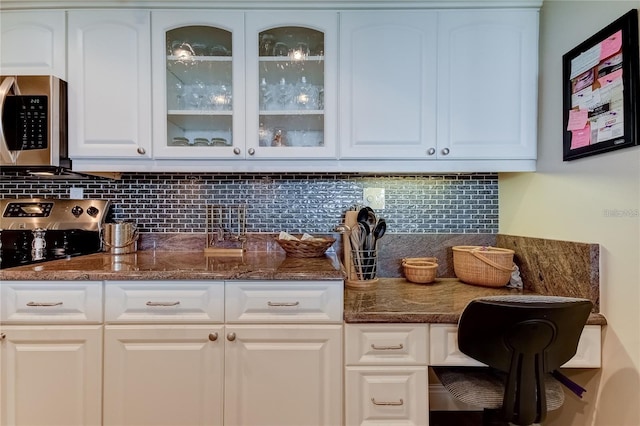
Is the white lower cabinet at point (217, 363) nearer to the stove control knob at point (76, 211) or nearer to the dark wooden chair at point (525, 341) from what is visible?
the dark wooden chair at point (525, 341)

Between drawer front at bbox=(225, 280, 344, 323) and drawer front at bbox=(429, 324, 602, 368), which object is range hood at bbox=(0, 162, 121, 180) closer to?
drawer front at bbox=(225, 280, 344, 323)

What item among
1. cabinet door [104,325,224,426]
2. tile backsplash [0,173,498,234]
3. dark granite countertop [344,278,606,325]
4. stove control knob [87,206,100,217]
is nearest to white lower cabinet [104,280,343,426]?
cabinet door [104,325,224,426]

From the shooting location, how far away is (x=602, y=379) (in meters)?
1.14

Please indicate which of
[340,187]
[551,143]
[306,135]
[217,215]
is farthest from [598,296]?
[217,215]

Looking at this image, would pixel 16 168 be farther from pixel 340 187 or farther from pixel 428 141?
pixel 428 141

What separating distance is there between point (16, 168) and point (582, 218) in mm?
2487

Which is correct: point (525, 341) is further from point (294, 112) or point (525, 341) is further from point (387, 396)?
point (294, 112)

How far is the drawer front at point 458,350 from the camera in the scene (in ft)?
3.76

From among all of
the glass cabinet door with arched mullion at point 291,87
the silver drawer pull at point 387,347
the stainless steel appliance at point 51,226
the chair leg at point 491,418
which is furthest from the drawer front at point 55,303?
the chair leg at point 491,418

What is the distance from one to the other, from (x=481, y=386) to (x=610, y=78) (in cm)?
115

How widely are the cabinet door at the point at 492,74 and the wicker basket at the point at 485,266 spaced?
472mm

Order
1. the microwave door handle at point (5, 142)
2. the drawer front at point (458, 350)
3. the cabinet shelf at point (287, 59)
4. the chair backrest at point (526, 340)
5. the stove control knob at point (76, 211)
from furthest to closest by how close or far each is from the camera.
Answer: the stove control knob at point (76, 211) → the cabinet shelf at point (287, 59) → the microwave door handle at point (5, 142) → the drawer front at point (458, 350) → the chair backrest at point (526, 340)

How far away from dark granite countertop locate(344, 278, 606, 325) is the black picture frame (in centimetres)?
63

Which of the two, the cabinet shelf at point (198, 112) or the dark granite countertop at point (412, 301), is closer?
the dark granite countertop at point (412, 301)
